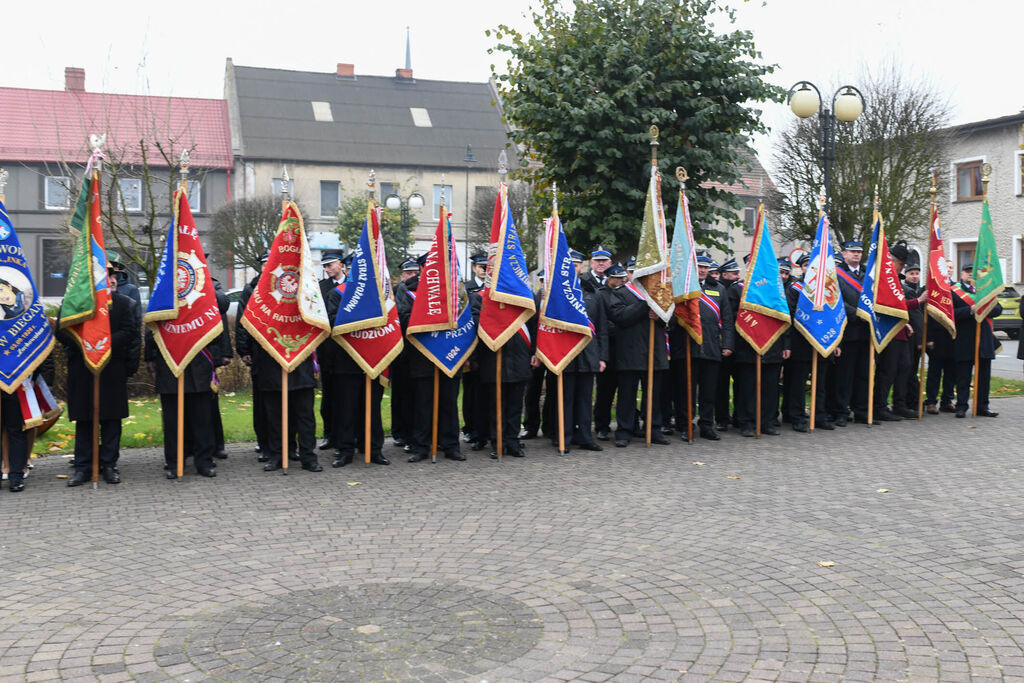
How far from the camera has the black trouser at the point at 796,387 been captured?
39.6ft

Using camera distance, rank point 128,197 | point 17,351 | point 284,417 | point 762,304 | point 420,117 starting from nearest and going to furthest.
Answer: point 17,351
point 284,417
point 762,304
point 128,197
point 420,117

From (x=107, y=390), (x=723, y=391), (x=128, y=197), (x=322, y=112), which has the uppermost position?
(x=322, y=112)

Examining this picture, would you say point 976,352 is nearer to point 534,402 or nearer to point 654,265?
point 654,265

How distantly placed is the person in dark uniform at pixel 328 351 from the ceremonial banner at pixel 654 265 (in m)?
3.16

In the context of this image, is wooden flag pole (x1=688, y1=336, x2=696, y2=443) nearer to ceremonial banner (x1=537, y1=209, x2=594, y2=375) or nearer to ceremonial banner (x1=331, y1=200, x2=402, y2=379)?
ceremonial banner (x1=537, y1=209, x2=594, y2=375)

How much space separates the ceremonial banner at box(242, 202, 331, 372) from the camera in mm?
9477

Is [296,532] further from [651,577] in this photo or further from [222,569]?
[651,577]

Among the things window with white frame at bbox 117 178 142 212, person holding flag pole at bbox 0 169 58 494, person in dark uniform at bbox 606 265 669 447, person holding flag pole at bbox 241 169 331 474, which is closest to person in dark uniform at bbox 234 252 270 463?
person holding flag pole at bbox 241 169 331 474

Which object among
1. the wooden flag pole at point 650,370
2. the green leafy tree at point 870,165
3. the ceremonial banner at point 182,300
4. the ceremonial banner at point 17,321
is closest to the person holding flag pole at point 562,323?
the wooden flag pole at point 650,370

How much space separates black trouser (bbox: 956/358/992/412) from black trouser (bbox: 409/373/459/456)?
22.9ft

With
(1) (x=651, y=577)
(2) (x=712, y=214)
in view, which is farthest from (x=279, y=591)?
(2) (x=712, y=214)

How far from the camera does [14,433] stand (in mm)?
8562

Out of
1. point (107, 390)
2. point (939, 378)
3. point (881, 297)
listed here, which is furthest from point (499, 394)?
point (939, 378)

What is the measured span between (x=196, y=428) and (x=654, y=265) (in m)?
4.95
